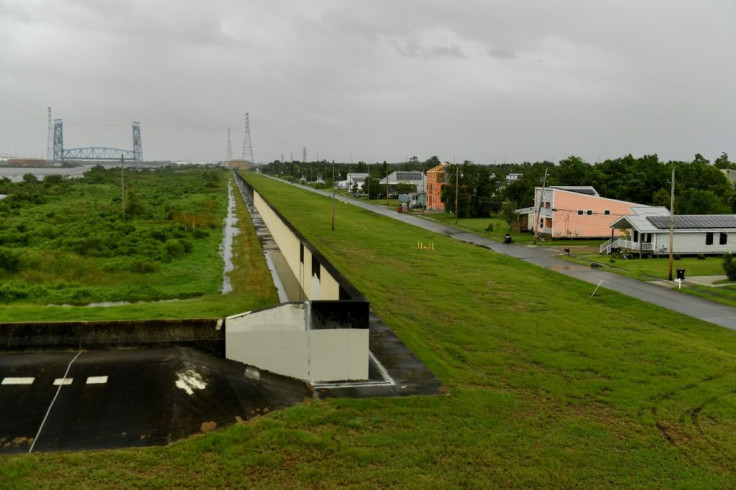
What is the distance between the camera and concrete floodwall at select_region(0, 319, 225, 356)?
15805mm

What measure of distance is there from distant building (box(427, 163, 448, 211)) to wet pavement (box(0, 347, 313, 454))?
210ft

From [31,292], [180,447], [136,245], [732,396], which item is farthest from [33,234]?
[732,396]

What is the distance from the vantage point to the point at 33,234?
1657 inches

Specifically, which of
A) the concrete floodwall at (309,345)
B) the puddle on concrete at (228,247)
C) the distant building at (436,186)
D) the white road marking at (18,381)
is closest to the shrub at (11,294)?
the puddle on concrete at (228,247)

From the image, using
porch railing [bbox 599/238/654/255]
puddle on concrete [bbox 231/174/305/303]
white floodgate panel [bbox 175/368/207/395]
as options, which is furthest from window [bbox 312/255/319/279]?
porch railing [bbox 599/238/654/255]

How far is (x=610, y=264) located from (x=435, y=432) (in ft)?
97.4

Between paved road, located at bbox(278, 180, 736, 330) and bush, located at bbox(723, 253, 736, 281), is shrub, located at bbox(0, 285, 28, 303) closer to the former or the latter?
paved road, located at bbox(278, 180, 736, 330)

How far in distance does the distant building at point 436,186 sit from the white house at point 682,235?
3622 cm

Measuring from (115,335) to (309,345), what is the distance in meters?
5.31

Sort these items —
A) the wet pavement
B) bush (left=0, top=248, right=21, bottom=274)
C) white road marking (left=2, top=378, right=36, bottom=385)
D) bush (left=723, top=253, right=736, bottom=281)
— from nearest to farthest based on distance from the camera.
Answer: the wet pavement → white road marking (left=2, top=378, right=36, bottom=385) → bush (left=0, top=248, right=21, bottom=274) → bush (left=723, top=253, right=736, bottom=281)

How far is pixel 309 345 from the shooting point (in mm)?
15375

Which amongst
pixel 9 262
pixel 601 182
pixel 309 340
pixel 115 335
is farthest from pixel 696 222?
pixel 9 262

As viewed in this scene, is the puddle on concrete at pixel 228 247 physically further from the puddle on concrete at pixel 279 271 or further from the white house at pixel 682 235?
the white house at pixel 682 235

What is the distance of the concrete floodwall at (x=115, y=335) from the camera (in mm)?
15805
